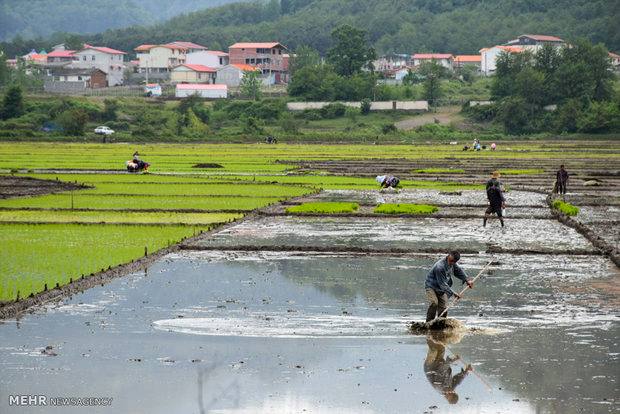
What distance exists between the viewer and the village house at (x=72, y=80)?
124 m

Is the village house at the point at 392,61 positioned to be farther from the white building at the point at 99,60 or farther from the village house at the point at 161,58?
the white building at the point at 99,60

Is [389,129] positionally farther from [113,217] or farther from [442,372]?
[442,372]

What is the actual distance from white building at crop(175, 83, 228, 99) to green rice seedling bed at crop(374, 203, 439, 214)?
8273cm

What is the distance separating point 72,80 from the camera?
126 meters

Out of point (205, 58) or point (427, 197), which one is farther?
point (205, 58)

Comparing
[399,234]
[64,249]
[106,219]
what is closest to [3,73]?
[106,219]

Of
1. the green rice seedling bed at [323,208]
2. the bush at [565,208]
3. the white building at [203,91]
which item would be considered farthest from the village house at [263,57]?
the green rice seedling bed at [323,208]

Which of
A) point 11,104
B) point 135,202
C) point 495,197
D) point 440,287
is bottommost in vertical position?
point 135,202

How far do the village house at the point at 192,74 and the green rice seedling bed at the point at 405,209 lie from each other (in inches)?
3858

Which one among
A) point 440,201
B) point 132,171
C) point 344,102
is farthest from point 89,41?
point 440,201

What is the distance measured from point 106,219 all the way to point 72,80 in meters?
99.4

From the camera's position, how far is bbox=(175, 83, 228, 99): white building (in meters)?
115

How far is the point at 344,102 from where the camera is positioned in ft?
345

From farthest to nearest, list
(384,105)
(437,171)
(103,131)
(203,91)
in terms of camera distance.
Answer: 1. (203,91)
2. (384,105)
3. (103,131)
4. (437,171)
